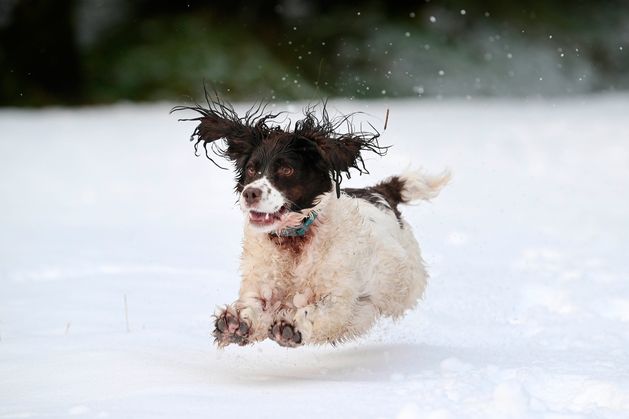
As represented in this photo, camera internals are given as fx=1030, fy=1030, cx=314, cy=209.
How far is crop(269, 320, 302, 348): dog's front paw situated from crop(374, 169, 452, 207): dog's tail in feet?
5.80

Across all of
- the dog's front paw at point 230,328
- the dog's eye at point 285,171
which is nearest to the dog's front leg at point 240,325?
the dog's front paw at point 230,328

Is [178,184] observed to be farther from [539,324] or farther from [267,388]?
[267,388]

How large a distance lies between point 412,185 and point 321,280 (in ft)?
5.27

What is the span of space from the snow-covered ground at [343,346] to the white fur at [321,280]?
0.24 metres

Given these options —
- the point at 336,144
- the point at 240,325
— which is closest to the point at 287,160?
the point at 336,144

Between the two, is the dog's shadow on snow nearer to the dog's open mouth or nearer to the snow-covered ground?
the snow-covered ground

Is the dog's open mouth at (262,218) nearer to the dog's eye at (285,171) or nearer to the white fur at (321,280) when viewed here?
the white fur at (321,280)

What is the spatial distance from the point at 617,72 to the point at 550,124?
8.15 meters

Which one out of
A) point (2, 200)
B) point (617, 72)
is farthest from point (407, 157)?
point (617, 72)

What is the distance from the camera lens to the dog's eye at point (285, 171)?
5023 millimetres

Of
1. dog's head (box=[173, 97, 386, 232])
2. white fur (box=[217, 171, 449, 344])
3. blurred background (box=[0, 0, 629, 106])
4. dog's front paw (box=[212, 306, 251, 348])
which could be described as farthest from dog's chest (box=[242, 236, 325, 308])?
blurred background (box=[0, 0, 629, 106])

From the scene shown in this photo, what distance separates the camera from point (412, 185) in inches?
252

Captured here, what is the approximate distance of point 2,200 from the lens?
11.3m

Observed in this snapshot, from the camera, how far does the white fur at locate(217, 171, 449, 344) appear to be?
15.9 feet
